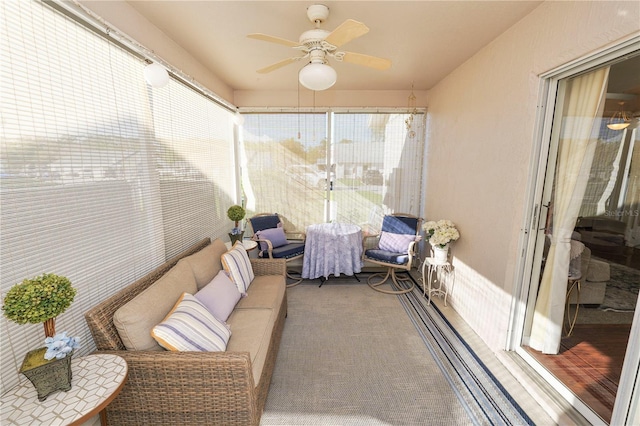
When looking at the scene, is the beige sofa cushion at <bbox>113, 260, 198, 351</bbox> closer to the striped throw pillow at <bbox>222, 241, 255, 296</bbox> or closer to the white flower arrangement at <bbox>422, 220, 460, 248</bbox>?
the striped throw pillow at <bbox>222, 241, 255, 296</bbox>

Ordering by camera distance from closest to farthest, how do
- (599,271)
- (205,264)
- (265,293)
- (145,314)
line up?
(145,314) → (205,264) → (265,293) → (599,271)

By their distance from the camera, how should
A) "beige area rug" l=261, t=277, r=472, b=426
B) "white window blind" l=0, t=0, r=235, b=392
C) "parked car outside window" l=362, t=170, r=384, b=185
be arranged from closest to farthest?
"white window blind" l=0, t=0, r=235, b=392
"beige area rug" l=261, t=277, r=472, b=426
"parked car outside window" l=362, t=170, r=384, b=185

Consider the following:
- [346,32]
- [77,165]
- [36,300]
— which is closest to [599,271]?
[346,32]

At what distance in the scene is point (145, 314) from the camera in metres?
1.59

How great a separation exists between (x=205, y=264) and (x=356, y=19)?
2.40m

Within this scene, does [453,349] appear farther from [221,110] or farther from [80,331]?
[221,110]

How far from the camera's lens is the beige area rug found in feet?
5.99

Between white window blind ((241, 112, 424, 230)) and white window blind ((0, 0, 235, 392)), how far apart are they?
6.36 ft

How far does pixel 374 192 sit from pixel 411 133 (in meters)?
A: 1.10

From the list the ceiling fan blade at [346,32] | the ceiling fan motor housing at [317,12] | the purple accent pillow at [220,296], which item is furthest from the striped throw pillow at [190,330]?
the ceiling fan motor housing at [317,12]

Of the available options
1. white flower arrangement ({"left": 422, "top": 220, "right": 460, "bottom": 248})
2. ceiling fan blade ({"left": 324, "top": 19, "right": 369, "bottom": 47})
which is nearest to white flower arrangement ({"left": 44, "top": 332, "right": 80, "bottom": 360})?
ceiling fan blade ({"left": 324, "top": 19, "right": 369, "bottom": 47})

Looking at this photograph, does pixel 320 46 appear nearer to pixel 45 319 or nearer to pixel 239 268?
pixel 239 268

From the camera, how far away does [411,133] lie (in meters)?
4.34

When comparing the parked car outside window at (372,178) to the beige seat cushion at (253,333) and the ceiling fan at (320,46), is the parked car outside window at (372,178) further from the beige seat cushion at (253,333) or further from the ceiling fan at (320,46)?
the beige seat cushion at (253,333)
